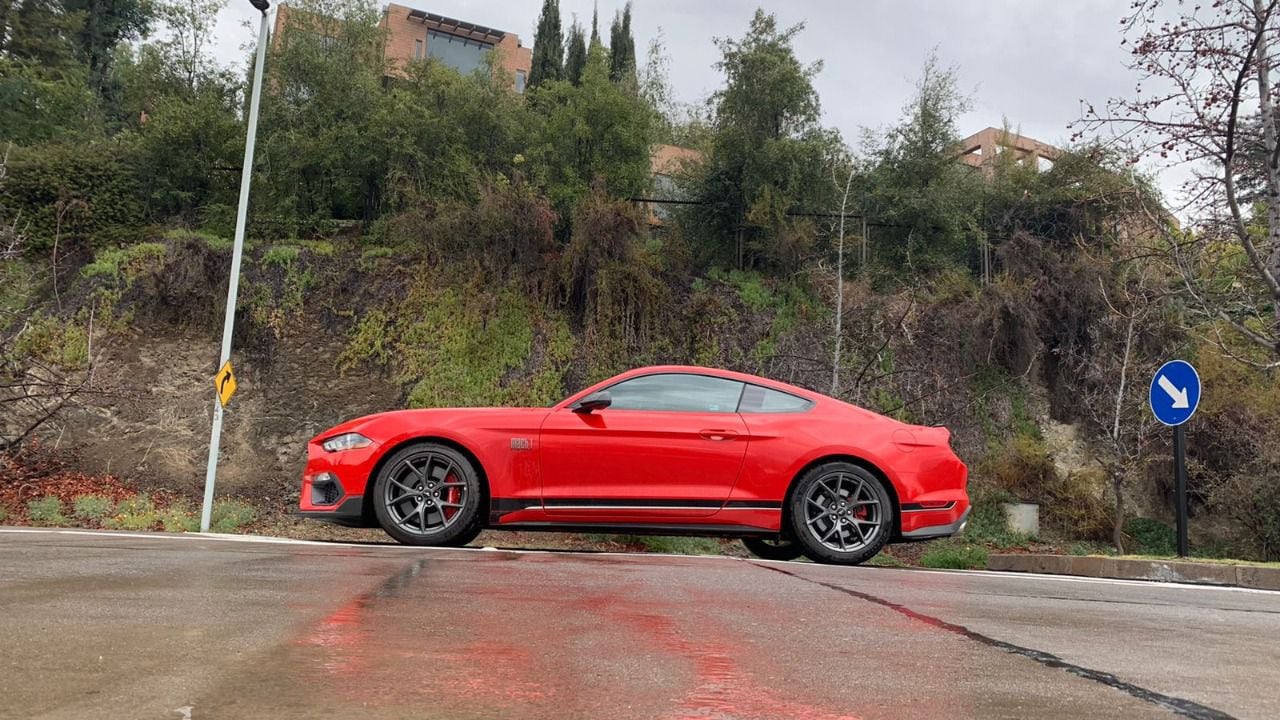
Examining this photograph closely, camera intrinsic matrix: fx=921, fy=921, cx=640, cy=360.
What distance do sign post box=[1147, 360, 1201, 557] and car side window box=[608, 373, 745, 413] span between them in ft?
19.0

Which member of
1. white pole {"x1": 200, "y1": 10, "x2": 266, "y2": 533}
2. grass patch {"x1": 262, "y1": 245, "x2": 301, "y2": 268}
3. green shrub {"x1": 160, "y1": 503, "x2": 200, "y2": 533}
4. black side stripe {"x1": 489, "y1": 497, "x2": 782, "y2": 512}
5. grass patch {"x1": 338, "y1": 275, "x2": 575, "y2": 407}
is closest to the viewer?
black side stripe {"x1": 489, "y1": 497, "x2": 782, "y2": 512}

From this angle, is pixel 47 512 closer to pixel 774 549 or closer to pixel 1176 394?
pixel 774 549

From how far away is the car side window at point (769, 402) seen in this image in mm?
7102

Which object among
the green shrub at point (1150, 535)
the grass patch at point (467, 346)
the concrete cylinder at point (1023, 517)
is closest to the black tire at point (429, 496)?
the grass patch at point (467, 346)

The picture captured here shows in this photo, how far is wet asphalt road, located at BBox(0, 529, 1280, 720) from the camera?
2.23 meters

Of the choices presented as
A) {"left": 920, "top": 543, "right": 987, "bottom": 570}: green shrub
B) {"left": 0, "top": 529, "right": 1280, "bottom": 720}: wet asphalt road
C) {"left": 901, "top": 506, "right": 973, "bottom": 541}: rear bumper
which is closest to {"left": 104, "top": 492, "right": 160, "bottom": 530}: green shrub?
{"left": 0, "top": 529, "right": 1280, "bottom": 720}: wet asphalt road

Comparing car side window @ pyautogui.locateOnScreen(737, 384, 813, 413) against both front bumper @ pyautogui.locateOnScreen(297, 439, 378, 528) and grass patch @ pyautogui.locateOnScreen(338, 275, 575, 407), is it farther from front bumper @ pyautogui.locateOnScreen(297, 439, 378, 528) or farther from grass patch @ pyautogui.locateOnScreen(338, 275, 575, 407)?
grass patch @ pyautogui.locateOnScreen(338, 275, 575, 407)

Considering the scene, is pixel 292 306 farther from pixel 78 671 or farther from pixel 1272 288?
pixel 78 671

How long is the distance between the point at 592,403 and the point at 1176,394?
732 cm

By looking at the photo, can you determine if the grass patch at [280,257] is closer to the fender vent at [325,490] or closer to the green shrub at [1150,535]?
the fender vent at [325,490]

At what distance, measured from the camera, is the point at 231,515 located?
16.7 meters

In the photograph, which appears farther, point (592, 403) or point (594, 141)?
point (594, 141)

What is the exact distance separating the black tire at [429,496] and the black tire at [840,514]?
2.39m

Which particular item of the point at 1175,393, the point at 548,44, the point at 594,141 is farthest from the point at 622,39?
the point at 1175,393
